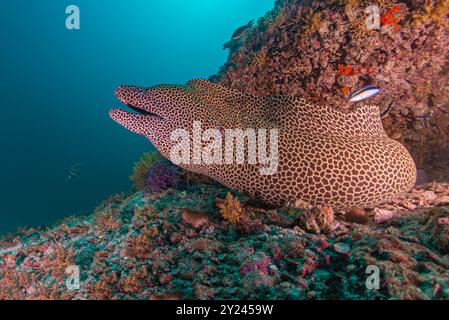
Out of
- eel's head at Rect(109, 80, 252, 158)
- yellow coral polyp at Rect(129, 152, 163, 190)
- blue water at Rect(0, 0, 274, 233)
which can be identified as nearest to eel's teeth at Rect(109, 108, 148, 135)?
eel's head at Rect(109, 80, 252, 158)

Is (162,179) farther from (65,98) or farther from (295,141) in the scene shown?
(65,98)

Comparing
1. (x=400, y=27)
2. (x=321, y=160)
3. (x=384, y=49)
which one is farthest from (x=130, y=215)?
(x=400, y=27)

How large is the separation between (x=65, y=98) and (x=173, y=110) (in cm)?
7952

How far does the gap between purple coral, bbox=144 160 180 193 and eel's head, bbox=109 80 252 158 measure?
0.98 m

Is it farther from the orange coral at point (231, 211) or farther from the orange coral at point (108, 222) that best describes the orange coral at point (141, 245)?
the orange coral at point (231, 211)

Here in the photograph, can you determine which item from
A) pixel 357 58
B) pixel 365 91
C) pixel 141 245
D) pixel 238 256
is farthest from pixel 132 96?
pixel 357 58

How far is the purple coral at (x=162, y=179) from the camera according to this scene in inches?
242

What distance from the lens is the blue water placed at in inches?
1837

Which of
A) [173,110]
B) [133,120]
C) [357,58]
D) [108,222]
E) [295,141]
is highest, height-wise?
[357,58]

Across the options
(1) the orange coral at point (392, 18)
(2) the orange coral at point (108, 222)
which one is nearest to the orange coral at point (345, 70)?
(1) the orange coral at point (392, 18)

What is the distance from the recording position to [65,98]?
7175 cm

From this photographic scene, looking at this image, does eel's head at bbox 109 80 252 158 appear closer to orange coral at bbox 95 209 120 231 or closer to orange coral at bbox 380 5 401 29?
→ orange coral at bbox 95 209 120 231
